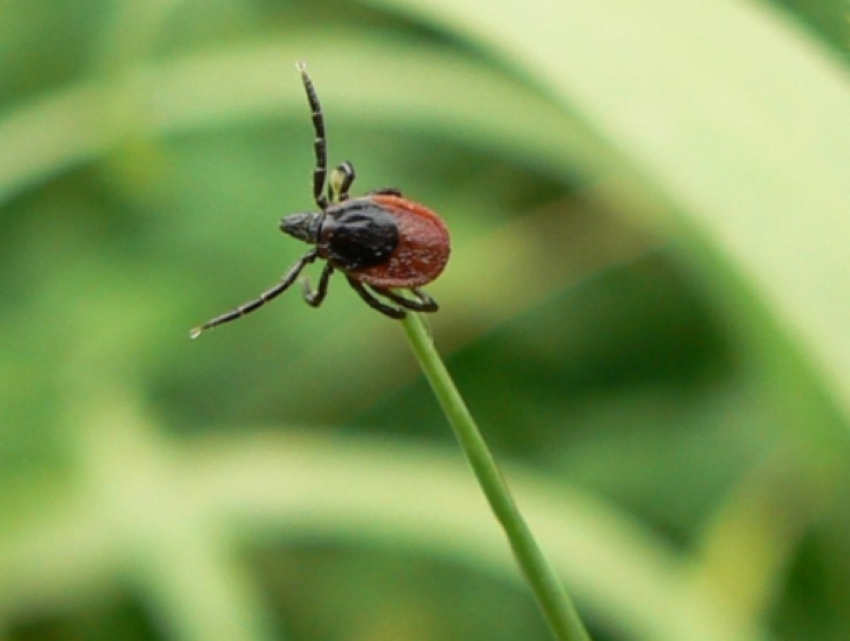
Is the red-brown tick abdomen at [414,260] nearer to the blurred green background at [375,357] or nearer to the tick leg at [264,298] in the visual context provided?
the tick leg at [264,298]

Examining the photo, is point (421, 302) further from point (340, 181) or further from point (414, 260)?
point (340, 181)

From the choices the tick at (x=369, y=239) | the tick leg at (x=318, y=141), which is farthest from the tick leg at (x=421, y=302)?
the tick leg at (x=318, y=141)

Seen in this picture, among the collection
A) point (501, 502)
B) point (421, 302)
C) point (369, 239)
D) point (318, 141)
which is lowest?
point (501, 502)

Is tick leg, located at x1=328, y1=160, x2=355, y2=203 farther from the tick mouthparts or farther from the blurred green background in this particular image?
the blurred green background

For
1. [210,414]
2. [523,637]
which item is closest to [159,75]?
[210,414]

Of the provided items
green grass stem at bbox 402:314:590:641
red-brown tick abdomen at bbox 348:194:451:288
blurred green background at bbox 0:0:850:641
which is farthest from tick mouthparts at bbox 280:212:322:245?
green grass stem at bbox 402:314:590:641

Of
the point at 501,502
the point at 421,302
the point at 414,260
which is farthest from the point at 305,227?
the point at 501,502
